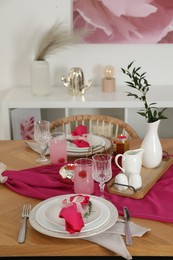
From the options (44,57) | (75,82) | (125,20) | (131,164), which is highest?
(125,20)

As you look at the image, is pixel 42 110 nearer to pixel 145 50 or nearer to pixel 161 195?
pixel 145 50

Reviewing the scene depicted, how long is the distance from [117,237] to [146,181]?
356 mm

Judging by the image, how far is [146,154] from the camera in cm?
150

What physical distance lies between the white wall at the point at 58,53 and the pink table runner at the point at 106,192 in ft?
4.77

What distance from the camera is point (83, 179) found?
4.36ft

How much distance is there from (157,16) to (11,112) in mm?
1193

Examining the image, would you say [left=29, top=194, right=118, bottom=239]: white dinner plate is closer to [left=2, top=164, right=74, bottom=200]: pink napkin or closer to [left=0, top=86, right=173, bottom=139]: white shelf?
[left=2, top=164, right=74, bottom=200]: pink napkin

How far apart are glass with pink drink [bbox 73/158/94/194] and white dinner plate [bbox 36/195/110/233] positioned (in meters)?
0.09

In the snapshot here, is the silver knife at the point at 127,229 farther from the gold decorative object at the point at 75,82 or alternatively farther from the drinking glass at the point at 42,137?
the gold decorative object at the point at 75,82

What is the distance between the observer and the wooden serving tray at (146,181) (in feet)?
4.27

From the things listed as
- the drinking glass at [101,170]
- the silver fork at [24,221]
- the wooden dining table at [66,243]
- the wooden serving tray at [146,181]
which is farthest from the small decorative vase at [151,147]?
the silver fork at [24,221]

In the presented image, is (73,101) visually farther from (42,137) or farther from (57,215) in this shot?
(57,215)

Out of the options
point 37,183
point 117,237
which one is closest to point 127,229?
point 117,237

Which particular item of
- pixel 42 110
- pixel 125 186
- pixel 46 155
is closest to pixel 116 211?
pixel 125 186
